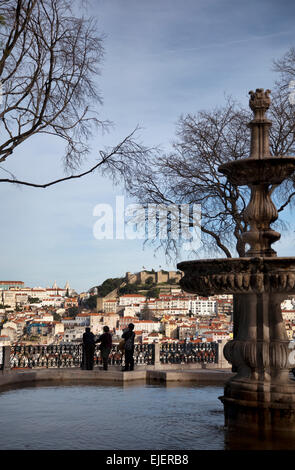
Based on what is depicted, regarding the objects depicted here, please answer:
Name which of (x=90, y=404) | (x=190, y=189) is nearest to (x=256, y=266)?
(x=90, y=404)

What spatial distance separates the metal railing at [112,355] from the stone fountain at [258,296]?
29.0 feet

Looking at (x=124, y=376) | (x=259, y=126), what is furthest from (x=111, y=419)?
(x=124, y=376)

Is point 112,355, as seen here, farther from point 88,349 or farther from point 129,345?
point 129,345

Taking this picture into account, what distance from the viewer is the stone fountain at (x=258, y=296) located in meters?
7.53

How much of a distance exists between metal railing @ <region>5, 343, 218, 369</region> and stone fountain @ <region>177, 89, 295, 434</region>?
883cm

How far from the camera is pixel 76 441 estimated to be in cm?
667

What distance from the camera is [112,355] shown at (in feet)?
60.4

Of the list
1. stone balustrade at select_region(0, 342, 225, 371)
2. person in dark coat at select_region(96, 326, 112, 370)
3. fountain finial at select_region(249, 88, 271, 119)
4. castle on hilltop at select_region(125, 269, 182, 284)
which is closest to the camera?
fountain finial at select_region(249, 88, 271, 119)

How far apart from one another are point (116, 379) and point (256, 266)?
23.3ft

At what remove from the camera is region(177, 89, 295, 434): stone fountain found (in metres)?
7.53

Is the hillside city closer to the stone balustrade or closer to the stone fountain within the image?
the stone balustrade

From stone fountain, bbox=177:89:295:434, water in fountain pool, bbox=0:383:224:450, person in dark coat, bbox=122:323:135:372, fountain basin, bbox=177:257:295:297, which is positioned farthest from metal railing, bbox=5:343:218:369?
fountain basin, bbox=177:257:295:297

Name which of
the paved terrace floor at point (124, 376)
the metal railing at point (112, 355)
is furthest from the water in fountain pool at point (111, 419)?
the metal railing at point (112, 355)

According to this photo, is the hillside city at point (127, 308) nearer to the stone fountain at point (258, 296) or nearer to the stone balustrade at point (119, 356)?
the stone balustrade at point (119, 356)
